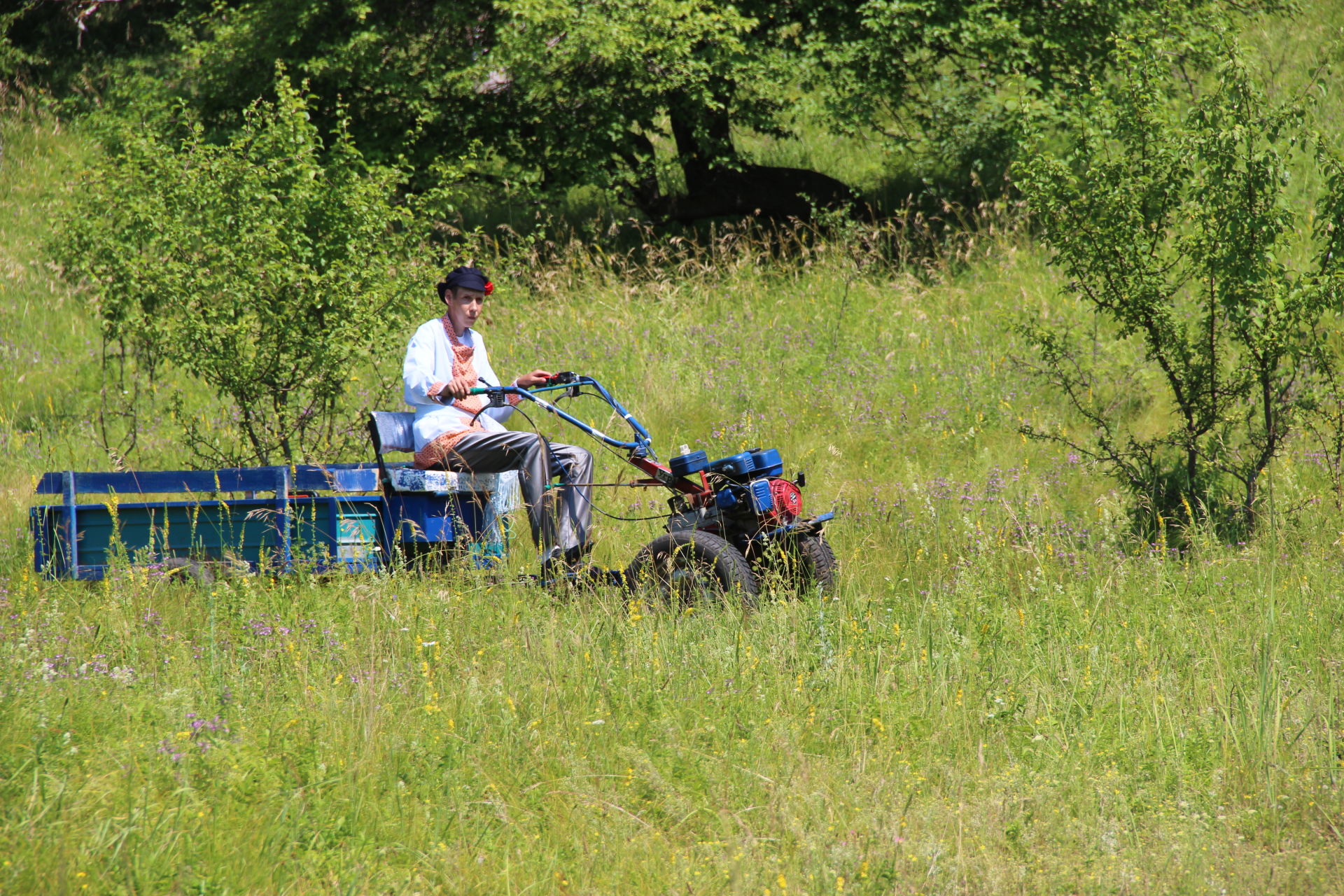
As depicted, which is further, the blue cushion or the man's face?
the man's face

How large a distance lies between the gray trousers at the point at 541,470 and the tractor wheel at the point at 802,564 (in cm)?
96

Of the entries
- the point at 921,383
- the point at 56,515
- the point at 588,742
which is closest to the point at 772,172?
the point at 921,383

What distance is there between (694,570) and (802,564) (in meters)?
0.54

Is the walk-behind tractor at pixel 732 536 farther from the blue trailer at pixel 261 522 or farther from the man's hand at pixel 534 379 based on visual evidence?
the blue trailer at pixel 261 522

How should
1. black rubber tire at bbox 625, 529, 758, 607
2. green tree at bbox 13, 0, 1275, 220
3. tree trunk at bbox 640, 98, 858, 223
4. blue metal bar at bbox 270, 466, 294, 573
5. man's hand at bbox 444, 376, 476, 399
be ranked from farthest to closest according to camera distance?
tree trunk at bbox 640, 98, 858, 223 → green tree at bbox 13, 0, 1275, 220 → man's hand at bbox 444, 376, 476, 399 → blue metal bar at bbox 270, 466, 294, 573 → black rubber tire at bbox 625, 529, 758, 607

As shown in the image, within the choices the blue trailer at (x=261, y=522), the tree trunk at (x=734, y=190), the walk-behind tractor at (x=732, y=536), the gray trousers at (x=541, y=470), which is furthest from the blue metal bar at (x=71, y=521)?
the tree trunk at (x=734, y=190)

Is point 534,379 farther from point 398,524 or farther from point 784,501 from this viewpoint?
point 784,501

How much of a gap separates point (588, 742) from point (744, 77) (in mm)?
9266

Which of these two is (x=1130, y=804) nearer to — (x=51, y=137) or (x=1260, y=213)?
(x=1260, y=213)

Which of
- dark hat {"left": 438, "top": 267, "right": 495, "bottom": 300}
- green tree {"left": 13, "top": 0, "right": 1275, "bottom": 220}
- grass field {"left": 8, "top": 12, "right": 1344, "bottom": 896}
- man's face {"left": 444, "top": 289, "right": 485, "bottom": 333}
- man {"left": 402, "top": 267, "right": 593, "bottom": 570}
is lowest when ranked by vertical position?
grass field {"left": 8, "top": 12, "right": 1344, "bottom": 896}

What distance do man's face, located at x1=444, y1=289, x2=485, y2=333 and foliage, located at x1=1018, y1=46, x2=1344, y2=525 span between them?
3121 millimetres

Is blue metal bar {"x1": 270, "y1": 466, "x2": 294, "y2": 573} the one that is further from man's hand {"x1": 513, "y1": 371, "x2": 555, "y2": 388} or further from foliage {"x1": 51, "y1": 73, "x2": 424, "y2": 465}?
foliage {"x1": 51, "y1": 73, "x2": 424, "y2": 465}

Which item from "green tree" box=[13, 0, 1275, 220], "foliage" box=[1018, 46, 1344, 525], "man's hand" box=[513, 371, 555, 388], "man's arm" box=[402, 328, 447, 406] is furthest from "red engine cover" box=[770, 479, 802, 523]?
"green tree" box=[13, 0, 1275, 220]

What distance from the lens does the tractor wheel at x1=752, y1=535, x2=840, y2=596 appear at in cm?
500
